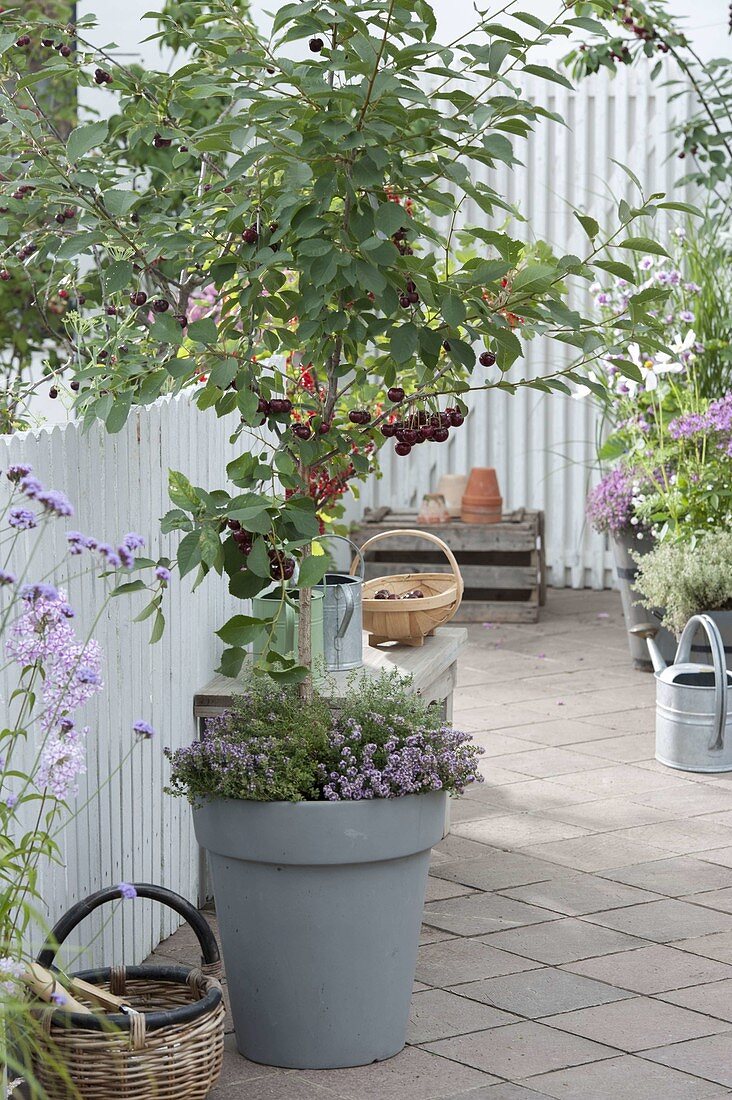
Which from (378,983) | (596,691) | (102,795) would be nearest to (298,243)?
(102,795)

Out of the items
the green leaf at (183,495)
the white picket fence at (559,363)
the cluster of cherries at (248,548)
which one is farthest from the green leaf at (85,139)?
the white picket fence at (559,363)

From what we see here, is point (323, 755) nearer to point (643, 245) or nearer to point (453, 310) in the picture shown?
point (453, 310)

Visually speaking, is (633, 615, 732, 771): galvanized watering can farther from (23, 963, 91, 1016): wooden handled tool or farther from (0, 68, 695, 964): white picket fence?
(23, 963, 91, 1016): wooden handled tool

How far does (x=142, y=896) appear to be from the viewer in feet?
8.38

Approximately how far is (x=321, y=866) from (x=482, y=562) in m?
4.45

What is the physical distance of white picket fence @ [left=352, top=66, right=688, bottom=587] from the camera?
283 inches

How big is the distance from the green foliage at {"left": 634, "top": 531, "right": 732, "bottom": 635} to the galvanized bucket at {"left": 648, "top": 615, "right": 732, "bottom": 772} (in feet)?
1.83

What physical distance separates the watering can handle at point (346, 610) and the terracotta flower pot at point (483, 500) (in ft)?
11.5

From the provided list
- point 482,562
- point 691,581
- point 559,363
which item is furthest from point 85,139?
point 559,363

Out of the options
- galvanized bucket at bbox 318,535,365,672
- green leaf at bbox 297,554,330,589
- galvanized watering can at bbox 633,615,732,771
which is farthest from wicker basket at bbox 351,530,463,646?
green leaf at bbox 297,554,330,589

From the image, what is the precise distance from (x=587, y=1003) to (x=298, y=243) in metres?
1.59

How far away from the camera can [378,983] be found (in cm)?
261

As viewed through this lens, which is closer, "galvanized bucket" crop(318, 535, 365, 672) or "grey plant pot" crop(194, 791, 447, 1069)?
"grey plant pot" crop(194, 791, 447, 1069)

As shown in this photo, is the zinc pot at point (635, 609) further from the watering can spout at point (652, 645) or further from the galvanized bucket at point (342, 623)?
the galvanized bucket at point (342, 623)
